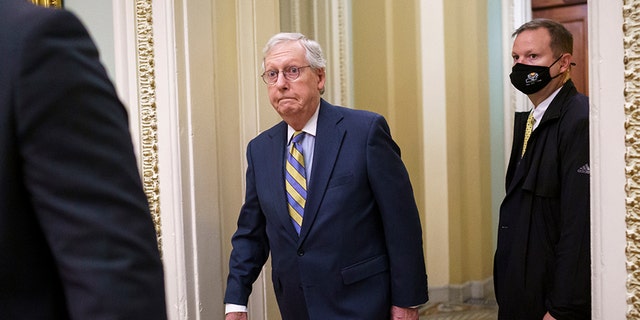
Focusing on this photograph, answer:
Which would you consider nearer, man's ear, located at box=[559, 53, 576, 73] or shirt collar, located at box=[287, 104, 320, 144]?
shirt collar, located at box=[287, 104, 320, 144]

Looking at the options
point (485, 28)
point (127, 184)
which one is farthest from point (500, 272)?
point (485, 28)

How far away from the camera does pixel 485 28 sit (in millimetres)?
5051

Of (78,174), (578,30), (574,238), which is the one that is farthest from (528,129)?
(578,30)

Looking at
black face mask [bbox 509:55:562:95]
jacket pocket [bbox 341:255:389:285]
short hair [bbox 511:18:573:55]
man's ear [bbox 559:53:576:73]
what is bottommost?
jacket pocket [bbox 341:255:389:285]

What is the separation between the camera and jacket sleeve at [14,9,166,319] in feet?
2.49

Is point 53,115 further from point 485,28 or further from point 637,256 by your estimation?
point 485,28

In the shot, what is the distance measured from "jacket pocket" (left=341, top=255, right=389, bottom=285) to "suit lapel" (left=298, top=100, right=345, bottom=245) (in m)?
0.17

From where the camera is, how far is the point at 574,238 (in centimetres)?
220

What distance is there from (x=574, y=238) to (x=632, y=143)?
21.9 inches

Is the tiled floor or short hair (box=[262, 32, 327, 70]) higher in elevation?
short hair (box=[262, 32, 327, 70])

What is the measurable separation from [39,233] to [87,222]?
91mm

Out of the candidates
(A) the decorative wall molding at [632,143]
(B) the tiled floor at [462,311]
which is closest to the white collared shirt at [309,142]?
(A) the decorative wall molding at [632,143]

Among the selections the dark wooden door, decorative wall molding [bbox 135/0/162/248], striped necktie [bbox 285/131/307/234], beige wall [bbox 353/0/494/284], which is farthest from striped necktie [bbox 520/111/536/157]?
the dark wooden door

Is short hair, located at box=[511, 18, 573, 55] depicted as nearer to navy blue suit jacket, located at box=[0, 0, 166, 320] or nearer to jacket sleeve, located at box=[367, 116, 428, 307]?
jacket sleeve, located at box=[367, 116, 428, 307]
